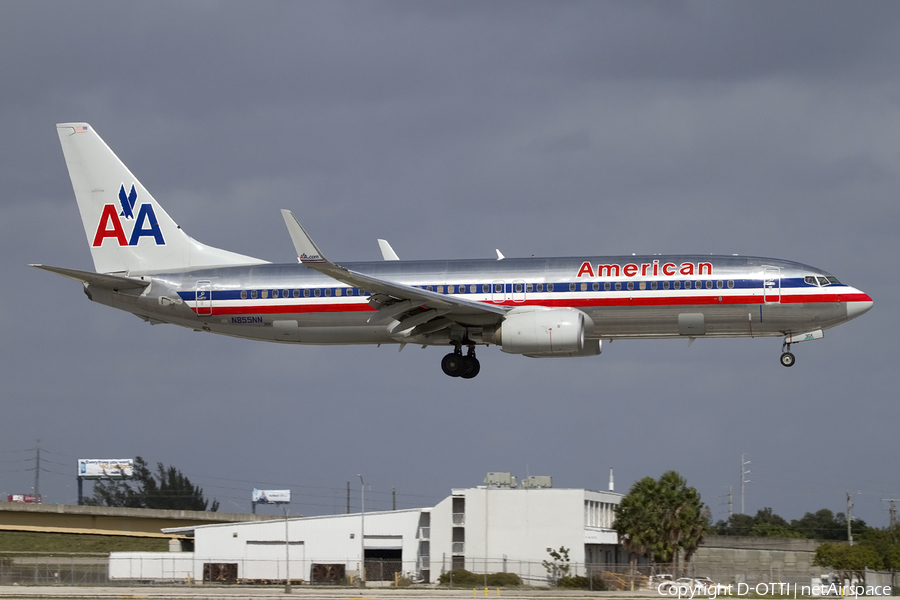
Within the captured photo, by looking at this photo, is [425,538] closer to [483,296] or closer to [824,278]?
[483,296]

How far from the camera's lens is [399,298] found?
42031mm

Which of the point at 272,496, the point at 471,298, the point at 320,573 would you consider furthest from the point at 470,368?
the point at 272,496

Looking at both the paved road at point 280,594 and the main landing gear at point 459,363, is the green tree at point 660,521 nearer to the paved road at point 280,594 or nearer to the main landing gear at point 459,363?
the paved road at point 280,594

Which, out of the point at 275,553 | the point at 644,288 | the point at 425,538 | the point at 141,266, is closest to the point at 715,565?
the point at 425,538

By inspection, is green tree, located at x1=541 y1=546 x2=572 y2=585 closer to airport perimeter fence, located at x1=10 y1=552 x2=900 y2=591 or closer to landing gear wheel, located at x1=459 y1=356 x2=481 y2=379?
airport perimeter fence, located at x1=10 y1=552 x2=900 y2=591

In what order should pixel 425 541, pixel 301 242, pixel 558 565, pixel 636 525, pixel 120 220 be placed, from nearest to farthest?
1. pixel 301 242
2. pixel 120 220
3. pixel 558 565
4. pixel 636 525
5. pixel 425 541

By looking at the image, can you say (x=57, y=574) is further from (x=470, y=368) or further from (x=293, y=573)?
(x=470, y=368)

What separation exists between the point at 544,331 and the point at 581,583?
15.2m

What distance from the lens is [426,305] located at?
42031 mm

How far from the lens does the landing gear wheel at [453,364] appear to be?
45.2 metres

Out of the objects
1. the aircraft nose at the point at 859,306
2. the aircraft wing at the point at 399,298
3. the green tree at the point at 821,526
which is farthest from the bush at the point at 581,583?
the green tree at the point at 821,526

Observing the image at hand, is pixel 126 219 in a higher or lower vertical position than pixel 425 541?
higher

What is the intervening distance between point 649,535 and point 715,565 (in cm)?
1805

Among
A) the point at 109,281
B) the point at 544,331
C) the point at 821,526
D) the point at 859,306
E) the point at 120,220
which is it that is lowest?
the point at 821,526
